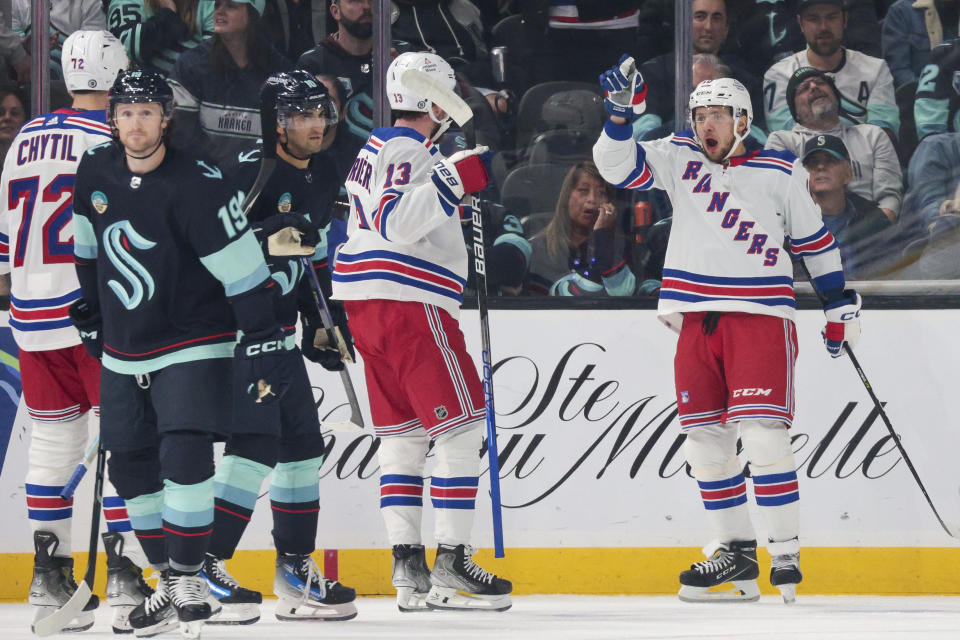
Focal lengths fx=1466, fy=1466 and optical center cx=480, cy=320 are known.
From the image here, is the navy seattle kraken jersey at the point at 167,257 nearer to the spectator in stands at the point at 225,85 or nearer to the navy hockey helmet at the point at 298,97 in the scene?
the navy hockey helmet at the point at 298,97

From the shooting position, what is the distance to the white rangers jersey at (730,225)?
4.32m

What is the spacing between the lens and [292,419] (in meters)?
3.87

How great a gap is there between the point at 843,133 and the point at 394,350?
6.10 ft

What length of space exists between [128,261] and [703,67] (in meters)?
2.34

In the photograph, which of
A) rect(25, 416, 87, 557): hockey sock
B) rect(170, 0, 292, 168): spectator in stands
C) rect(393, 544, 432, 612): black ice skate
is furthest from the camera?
rect(170, 0, 292, 168): spectator in stands

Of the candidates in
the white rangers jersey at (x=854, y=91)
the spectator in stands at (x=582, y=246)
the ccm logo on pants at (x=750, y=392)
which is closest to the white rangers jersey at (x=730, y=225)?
the ccm logo on pants at (x=750, y=392)

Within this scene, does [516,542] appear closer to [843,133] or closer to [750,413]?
[750,413]

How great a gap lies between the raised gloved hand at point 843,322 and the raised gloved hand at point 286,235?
5.28 ft

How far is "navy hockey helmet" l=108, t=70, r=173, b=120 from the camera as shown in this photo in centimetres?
336

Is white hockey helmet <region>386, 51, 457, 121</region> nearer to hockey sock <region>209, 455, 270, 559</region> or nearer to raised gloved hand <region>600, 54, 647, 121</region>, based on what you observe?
raised gloved hand <region>600, 54, 647, 121</region>

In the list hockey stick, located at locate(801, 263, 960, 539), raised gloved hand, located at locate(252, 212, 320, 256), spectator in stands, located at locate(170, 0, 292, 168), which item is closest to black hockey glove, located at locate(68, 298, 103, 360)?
raised gloved hand, located at locate(252, 212, 320, 256)

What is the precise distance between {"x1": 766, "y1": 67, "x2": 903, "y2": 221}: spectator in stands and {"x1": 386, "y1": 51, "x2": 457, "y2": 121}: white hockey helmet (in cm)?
133

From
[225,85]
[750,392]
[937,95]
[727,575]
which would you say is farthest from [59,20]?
[937,95]

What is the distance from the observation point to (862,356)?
4.72m
